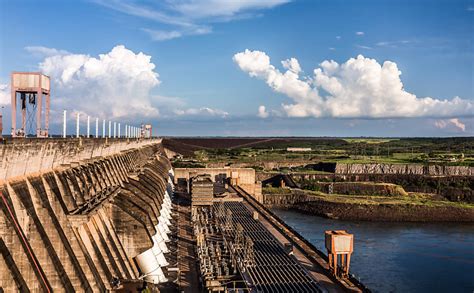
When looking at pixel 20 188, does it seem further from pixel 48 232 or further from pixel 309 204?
pixel 309 204

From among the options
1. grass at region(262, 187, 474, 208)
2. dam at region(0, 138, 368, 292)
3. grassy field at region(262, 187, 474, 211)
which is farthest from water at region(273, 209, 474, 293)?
dam at region(0, 138, 368, 292)

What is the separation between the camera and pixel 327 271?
28062 millimetres

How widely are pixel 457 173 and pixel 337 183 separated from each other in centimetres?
2730

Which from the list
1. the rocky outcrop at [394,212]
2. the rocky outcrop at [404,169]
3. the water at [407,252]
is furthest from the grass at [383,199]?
the rocky outcrop at [404,169]

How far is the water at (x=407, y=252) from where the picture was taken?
1548 inches

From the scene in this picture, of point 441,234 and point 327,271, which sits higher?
point 327,271

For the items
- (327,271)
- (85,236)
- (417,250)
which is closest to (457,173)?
(417,250)

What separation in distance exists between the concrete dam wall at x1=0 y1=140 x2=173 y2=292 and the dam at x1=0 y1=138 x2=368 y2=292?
0.03 m

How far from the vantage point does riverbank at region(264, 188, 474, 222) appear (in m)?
71.7

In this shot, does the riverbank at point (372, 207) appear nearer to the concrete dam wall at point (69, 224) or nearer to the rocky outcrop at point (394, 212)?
the rocky outcrop at point (394, 212)

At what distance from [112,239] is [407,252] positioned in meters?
37.5

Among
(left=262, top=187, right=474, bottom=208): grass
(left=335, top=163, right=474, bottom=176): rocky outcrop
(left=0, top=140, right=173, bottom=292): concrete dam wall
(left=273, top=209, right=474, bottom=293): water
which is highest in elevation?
(left=0, top=140, right=173, bottom=292): concrete dam wall

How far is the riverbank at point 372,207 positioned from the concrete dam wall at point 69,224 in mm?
49354

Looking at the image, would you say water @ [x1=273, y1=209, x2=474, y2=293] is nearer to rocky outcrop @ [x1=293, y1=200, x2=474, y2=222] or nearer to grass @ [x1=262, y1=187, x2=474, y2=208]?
rocky outcrop @ [x1=293, y1=200, x2=474, y2=222]
